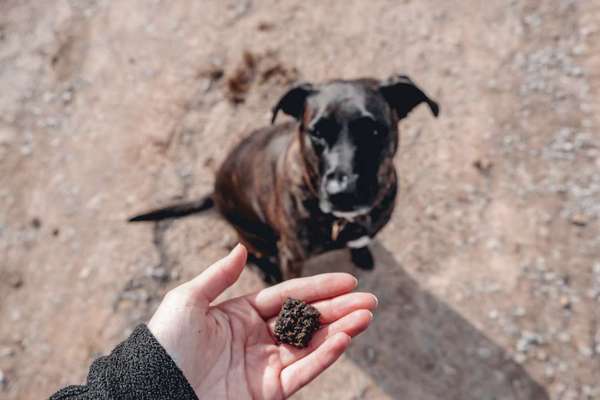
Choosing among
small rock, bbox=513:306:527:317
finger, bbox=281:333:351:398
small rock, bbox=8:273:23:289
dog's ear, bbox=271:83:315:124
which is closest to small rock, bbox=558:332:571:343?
small rock, bbox=513:306:527:317

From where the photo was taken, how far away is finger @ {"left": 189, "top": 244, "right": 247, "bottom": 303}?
259 cm

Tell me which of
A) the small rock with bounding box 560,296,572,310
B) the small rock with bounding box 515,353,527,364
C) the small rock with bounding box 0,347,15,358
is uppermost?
the small rock with bounding box 0,347,15,358

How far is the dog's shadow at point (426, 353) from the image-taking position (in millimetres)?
3854

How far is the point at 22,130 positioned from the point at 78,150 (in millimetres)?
782

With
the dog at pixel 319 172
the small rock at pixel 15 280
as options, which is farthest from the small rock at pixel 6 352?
the dog at pixel 319 172

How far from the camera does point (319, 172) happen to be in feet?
10.1

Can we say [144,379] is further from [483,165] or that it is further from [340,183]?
[483,165]

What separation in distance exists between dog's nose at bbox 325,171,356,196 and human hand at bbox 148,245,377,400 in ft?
1.64

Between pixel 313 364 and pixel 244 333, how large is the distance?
0.48 meters

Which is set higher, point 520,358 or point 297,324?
point 297,324

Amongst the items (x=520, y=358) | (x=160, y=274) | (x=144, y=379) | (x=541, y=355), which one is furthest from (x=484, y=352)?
(x=160, y=274)

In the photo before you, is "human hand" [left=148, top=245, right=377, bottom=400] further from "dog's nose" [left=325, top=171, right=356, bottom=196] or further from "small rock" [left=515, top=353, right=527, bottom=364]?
"small rock" [left=515, top=353, right=527, bottom=364]

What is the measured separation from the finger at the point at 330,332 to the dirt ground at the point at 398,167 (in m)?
1.43

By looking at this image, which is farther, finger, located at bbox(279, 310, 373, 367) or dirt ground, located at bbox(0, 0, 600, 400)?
dirt ground, located at bbox(0, 0, 600, 400)
